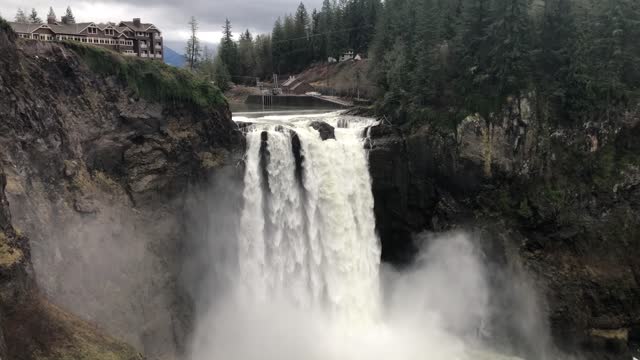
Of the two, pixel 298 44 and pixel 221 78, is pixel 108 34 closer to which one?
pixel 221 78

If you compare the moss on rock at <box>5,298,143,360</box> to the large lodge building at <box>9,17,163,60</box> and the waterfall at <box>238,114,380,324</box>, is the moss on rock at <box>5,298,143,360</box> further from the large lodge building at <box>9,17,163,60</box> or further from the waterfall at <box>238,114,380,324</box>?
the large lodge building at <box>9,17,163,60</box>

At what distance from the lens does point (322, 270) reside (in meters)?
37.6

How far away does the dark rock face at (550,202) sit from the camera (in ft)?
121

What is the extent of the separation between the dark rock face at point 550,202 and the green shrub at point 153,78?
12866mm

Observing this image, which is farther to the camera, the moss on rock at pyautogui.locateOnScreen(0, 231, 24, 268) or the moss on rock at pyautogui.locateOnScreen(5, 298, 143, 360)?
the moss on rock at pyautogui.locateOnScreen(0, 231, 24, 268)

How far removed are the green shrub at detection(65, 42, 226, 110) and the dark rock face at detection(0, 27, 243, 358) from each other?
0.52 metres

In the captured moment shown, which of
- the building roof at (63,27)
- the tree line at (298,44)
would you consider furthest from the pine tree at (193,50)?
the building roof at (63,27)

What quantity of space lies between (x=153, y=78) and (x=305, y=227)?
14191 millimetres

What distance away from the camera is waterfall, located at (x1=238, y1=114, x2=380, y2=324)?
Answer: 36.7m

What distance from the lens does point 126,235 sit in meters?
30.6

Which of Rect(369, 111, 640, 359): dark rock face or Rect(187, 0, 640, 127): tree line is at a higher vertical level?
Rect(187, 0, 640, 127): tree line

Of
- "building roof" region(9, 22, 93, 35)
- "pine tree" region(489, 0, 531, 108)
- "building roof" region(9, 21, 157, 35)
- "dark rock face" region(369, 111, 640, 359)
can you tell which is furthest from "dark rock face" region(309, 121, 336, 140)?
"building roof" region(9, 22, 93, 35)

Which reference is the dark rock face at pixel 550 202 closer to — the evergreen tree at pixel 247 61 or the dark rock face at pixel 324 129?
the dark rock face at pixel 324 129

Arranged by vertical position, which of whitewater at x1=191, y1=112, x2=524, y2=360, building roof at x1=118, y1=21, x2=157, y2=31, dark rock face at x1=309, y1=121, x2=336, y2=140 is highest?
building roof at x1=118, y1=21, x2=157, y2=31
